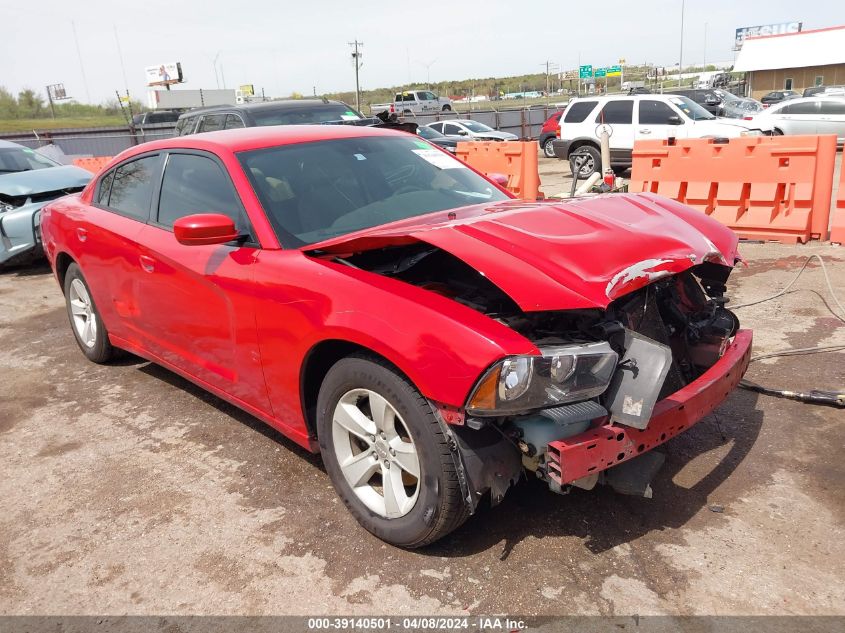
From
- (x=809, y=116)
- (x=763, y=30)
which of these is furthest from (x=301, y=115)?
(x=763, y=30)

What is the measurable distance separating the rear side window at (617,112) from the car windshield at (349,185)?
1254cm

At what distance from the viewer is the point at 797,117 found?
18109mm

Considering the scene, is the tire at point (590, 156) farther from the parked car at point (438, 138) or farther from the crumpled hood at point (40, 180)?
the crumpled hood at point (40, 180)

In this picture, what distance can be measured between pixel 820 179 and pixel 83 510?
24.8ft

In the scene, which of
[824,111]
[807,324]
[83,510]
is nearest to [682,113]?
[824,111]

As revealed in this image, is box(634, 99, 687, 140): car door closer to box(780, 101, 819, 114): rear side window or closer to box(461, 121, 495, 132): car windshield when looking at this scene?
box(780, 101, 819, 114): rear side window

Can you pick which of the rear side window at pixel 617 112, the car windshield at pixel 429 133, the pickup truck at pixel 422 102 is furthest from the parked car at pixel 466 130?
the pickup truck at pixel 422 102

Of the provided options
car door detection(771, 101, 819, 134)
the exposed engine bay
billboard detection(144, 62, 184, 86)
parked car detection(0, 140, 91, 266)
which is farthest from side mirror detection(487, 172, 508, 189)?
billboard detection(144, 62, 184, 86)

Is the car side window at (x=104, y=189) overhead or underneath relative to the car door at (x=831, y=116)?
overhead

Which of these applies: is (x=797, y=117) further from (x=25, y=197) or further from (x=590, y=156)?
(x=25, y=197)

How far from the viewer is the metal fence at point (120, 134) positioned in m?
23.2

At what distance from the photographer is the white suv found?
14711mm

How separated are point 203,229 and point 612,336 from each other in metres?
1.83

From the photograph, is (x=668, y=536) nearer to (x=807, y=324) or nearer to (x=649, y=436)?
(x=649, y=436)
